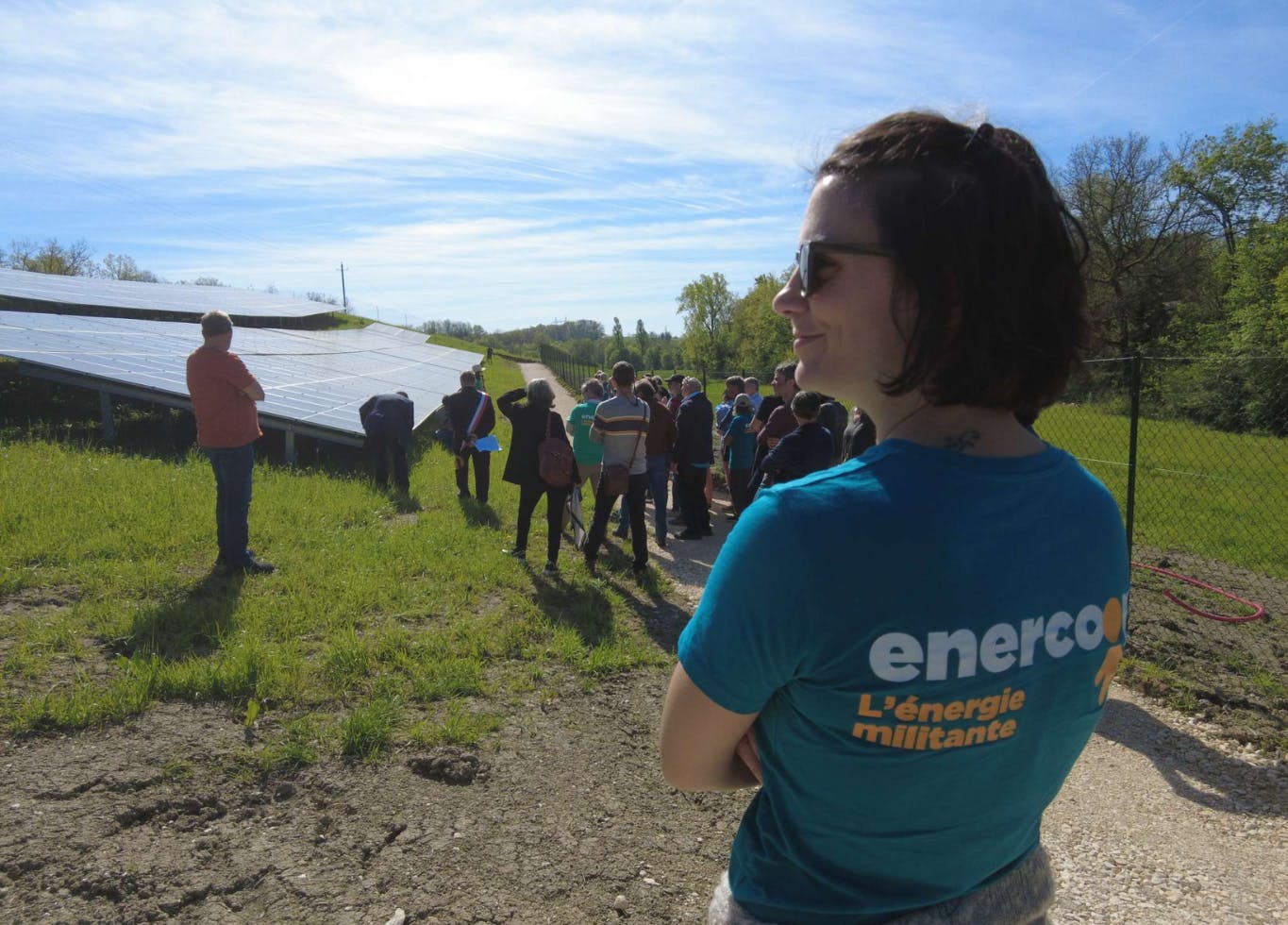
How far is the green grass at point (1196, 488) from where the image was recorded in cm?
904

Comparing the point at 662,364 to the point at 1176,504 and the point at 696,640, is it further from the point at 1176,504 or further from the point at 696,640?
the point at 696,640

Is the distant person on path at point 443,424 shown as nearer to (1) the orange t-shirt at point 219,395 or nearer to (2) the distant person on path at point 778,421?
(1) the orange t-shirt at point 219,395

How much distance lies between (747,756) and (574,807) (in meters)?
3.16

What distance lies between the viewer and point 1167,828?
4113 mm

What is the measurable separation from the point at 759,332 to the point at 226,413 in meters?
50.7

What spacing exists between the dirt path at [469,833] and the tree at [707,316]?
6359 centimetres

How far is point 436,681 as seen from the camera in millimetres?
5156

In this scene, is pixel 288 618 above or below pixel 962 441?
below

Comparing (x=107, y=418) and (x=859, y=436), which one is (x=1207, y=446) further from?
(x=107, y=418)

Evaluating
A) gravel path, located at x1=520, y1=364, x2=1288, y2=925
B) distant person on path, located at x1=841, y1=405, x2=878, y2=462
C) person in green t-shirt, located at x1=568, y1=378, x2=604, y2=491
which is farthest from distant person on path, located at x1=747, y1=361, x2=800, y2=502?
gravel path, located at x1=520, y1=364, x2=1288, y2=925

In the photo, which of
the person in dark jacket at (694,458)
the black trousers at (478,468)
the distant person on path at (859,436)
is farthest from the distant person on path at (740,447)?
the black trousers at (478,468)

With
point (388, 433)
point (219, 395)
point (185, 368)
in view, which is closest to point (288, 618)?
point (219, 395)

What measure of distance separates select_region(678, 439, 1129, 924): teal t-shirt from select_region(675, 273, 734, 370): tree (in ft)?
219

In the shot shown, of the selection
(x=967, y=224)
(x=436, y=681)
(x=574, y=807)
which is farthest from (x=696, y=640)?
(x=436, y=681)
